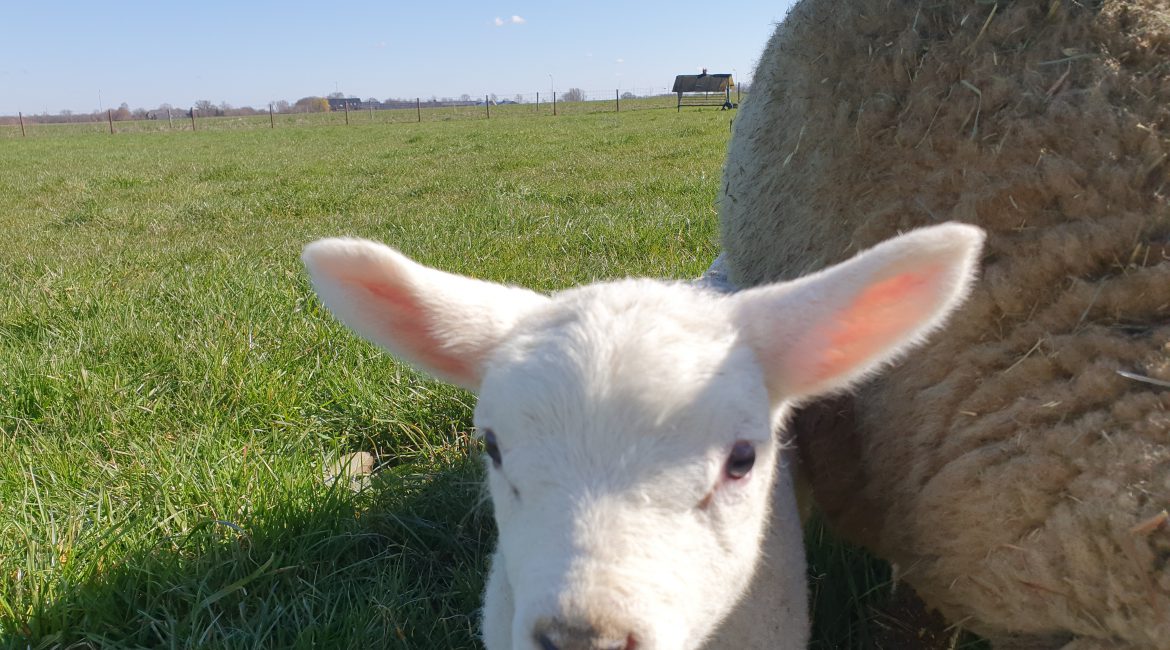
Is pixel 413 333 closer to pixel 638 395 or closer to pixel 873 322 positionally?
pixel 638 395

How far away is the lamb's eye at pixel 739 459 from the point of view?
5.70 ft

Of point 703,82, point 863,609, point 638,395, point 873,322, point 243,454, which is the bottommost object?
point 863,609

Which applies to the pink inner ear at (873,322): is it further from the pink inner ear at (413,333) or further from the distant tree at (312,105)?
the distant tree at (312,105)

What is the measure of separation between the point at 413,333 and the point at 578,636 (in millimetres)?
919

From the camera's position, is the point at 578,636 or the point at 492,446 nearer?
the point at 578,636

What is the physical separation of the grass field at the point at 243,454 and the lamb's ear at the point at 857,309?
3.46ft

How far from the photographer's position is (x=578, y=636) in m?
1.45

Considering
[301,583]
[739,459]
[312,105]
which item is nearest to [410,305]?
[739,459]

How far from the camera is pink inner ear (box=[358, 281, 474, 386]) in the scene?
1959 millimetres

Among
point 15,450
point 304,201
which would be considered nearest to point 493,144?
point 304,201

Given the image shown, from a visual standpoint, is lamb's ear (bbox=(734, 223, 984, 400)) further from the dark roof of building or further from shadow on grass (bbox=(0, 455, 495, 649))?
the dark roof of building

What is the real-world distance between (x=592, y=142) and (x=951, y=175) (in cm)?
1654

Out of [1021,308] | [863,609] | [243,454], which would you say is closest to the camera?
[1021,308]

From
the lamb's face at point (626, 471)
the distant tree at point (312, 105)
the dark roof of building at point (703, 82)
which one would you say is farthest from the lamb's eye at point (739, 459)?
the distant tree at point (312, 105)
